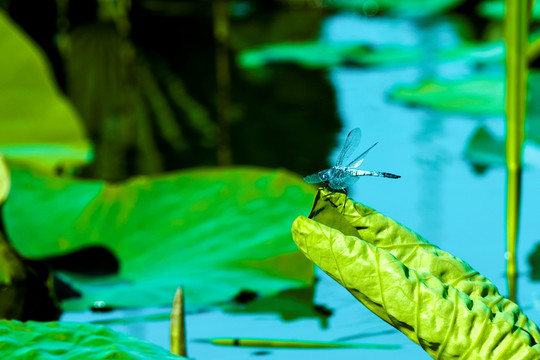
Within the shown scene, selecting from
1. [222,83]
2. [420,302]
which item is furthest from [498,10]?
[420,302]

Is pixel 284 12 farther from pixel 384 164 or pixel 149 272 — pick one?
pixel 149 272

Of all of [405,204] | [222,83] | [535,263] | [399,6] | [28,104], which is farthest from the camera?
[399,6]

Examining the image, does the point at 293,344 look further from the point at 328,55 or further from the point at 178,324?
the point at 328,55

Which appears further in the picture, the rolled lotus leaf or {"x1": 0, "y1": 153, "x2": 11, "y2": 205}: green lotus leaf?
{"x1": 0, "y1": 153, "x2": 11, "y2": 205}: green lotus leaf

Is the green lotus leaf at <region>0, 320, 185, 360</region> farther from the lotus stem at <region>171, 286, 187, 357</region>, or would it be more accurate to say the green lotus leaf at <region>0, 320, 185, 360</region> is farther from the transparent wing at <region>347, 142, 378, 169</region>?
the transparent wing at <region>347, 142, 378, 169</region>

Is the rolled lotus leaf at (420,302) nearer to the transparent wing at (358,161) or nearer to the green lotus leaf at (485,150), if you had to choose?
the transparent wing at (358,161)

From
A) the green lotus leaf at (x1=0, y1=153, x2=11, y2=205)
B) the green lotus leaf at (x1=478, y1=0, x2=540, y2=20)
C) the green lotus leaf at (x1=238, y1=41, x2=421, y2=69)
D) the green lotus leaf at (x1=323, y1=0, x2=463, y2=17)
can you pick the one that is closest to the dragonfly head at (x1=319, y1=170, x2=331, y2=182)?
the green lotus leaf at (x1=0, y1=153, x2=11, y2=205)
